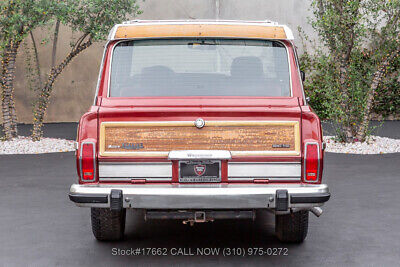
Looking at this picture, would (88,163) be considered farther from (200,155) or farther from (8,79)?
(8,79)

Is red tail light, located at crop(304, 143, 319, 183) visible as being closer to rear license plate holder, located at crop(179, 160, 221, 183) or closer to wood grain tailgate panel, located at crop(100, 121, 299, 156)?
wood grain tailgate panel, located at crop(100, 121, 299, 156)

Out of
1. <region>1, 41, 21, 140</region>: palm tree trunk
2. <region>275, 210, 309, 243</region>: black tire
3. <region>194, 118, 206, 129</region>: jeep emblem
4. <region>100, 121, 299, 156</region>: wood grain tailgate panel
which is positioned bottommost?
<region>1, 41, 21, 140</region>: palm tree trunk

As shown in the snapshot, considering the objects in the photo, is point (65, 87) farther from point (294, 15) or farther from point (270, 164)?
point (270, 164)

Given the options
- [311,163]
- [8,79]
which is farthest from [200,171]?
[8,79]

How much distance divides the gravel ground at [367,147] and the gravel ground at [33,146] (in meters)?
6.22

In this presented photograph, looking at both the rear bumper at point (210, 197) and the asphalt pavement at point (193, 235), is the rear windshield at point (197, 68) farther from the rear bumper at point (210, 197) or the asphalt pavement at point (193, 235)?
the asphalt pavement at point (193, 235)

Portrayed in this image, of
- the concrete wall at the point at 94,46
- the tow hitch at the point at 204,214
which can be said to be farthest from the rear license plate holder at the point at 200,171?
the concrete wall at the point at 94,46

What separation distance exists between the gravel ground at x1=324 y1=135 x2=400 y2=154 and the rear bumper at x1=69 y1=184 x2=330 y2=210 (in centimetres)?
923

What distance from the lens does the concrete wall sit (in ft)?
73.2

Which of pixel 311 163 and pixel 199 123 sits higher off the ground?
pixel 199 123

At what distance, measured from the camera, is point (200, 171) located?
5.24 m

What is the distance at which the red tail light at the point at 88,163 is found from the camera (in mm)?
5207

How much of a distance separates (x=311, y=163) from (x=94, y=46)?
18.5 meters

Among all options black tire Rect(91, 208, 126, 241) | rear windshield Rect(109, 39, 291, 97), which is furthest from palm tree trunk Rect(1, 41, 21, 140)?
black tire Rect(91, 208, 126, 241)
